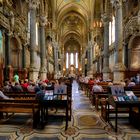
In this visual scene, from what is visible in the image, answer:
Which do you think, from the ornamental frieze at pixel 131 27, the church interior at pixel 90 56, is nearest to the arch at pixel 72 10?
the church interior at pixel 90 56

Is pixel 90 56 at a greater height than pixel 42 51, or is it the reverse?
pixel 90 56

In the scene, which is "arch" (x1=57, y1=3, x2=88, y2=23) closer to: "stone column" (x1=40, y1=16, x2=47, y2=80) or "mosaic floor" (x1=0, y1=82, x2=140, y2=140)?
"stone column" (x1=40, y1=16, x2=47, y2=80)

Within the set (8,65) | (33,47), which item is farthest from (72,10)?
(8,65)

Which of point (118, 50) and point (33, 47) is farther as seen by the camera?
point (33, 47)

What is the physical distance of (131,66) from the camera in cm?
1930

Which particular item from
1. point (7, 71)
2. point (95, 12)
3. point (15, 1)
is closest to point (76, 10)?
point (95, 12)

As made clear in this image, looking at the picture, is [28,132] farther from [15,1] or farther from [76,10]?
[76,10]

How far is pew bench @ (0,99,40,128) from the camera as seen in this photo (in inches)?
252

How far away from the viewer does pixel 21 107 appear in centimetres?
656

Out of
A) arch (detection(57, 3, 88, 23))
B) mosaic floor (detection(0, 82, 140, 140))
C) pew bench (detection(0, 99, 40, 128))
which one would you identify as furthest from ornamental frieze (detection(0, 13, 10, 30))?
arch (detection(57, 3, 88, 23))

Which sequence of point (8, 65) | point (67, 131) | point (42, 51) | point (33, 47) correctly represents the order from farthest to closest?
point (42, 51)
point (33, 47)
point (8, 65)
point (67, 131)

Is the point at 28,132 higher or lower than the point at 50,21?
lower

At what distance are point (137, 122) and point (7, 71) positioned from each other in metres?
11.3

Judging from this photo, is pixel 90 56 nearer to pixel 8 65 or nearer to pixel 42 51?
pixel 42 51
